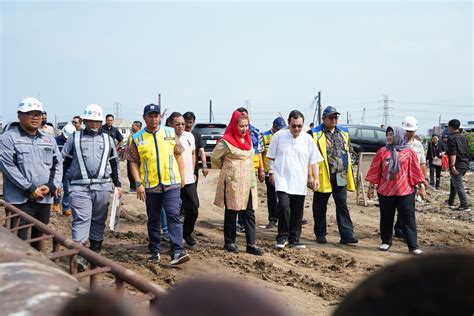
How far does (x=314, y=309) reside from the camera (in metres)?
4.07

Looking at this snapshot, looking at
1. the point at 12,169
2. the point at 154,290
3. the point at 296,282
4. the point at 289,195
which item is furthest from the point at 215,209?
the point at 154,290

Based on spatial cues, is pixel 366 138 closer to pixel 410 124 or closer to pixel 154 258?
pixel 410 124

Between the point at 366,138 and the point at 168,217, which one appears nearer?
the point at 168,217

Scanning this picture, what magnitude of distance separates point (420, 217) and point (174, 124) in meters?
4.85

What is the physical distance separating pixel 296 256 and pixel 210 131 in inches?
500

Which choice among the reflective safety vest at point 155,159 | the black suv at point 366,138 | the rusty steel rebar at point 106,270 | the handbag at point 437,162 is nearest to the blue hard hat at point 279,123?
the reflective safety vest at point 155,159

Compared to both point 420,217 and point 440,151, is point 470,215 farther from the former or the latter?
point 440,151

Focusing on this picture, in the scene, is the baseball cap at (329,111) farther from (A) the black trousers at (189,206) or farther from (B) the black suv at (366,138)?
(B) the black suv at (366,138)

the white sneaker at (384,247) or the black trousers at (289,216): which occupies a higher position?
the black trousers at (289,216)

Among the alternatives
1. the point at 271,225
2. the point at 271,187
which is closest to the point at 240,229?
the point at 271,225

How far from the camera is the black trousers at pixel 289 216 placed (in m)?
6.05

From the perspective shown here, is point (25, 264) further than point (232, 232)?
No

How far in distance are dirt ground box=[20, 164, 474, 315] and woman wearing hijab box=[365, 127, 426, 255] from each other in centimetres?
29

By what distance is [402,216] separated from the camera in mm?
5930
